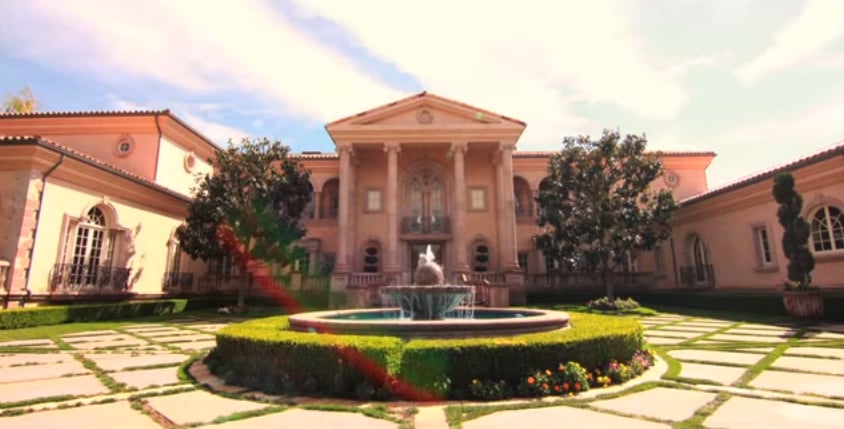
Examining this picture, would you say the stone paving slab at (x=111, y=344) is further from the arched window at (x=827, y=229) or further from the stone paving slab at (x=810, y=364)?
the arched window at (x=827, y=229)

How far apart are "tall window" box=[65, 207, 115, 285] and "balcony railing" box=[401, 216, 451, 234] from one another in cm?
1357

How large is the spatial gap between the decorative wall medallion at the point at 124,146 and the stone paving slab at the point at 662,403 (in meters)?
24.1

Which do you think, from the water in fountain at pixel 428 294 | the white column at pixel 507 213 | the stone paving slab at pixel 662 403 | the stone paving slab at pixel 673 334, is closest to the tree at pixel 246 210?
the white column at pixel 507 213

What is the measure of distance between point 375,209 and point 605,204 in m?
12.5

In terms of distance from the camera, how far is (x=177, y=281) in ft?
68.1

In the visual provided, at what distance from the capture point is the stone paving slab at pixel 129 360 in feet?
23.1

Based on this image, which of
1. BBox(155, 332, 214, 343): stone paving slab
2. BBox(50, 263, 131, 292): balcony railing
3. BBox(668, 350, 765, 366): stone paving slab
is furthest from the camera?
BBox(50, 263, 131, 292): balcony railing

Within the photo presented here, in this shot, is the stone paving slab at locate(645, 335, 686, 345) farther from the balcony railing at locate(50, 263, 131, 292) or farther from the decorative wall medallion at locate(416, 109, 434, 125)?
the balcony railing at locate(50, 263, 131, 292)

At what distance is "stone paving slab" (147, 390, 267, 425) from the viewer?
439cm

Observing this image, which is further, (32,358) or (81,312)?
(81,312)

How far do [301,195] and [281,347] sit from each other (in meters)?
14.6

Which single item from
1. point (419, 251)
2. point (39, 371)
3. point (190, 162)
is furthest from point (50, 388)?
point (190, 162)

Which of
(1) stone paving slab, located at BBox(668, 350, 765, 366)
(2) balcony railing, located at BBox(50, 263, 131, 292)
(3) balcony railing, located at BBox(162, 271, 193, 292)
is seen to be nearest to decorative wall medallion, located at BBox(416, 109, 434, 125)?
(3) balcony railing, located at BBox(162, 271, 193, 292)

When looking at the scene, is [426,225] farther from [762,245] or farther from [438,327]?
[438,327]
